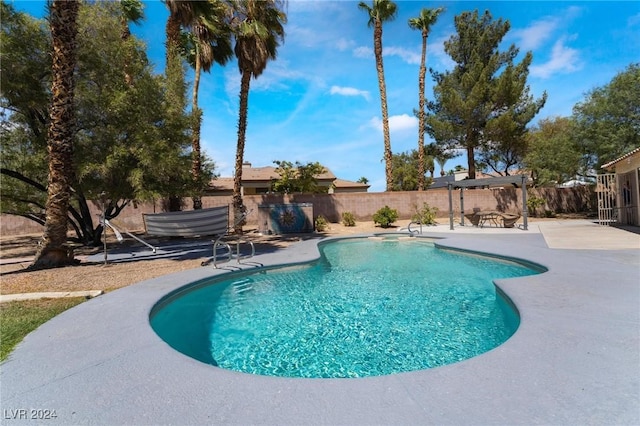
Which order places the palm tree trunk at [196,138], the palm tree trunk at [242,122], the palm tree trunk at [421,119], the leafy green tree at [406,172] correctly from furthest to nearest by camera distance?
the leafy green tree at [406,172] < the palm tree trunk at [421,119] < the palm tree trunk at [242,122] < the palm tree trunk at [196,138]

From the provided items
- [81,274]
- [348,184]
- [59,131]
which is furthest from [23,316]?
[348,184]

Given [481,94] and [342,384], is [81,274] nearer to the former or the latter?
[342,384]

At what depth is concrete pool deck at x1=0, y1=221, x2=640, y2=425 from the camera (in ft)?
7.68

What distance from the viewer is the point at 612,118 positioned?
1897 centimetres

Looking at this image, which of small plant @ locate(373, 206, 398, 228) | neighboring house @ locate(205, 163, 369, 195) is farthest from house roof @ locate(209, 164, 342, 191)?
small plant @ locate(373, 206, 398, 228)

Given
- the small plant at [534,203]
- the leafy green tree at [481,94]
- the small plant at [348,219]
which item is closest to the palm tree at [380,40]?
the small plant at [348,219]

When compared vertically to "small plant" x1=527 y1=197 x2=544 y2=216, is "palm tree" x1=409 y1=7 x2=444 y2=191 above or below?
above

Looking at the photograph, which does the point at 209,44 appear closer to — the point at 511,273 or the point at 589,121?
the point at 511,273

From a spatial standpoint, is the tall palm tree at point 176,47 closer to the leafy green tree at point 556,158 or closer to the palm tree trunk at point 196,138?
the palm tree trunk at point 196,138

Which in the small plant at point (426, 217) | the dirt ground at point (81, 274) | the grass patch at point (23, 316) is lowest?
the grass patch at point (23, 316)

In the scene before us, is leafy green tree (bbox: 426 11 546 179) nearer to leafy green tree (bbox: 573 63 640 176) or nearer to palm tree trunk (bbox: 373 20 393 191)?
leafy green tree (bbox: 573 63 640 176)

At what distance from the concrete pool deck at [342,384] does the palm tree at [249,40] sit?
12.1 meters

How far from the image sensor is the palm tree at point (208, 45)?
15023 mm

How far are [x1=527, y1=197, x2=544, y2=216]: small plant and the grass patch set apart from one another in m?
25.7
